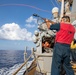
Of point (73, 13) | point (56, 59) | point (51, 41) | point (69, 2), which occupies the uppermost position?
point (69, 2)

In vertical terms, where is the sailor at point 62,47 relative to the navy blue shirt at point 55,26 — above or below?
below

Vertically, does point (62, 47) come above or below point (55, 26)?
below

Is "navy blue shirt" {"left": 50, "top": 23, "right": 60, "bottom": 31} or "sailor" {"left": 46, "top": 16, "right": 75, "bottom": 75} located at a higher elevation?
"navy blue shirt" {"left": 50, "top": 23, "right": 60, "bottom": 31}

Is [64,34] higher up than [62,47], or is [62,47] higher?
[64,34]

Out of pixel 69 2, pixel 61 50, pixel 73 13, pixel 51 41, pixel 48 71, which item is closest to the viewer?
pixel 61 50

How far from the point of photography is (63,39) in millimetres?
4570

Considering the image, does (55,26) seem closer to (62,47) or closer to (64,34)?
(64,34)

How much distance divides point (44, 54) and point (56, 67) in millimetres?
1331

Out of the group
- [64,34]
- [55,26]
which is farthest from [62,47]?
[55,26]

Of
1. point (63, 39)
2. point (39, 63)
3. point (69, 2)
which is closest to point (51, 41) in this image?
point (39, 63)

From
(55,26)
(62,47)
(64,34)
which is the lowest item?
(62,47)

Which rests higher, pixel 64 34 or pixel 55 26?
pixel 55 26

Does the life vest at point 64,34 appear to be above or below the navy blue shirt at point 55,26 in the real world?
below

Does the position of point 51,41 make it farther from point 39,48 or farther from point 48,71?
point 48,71
